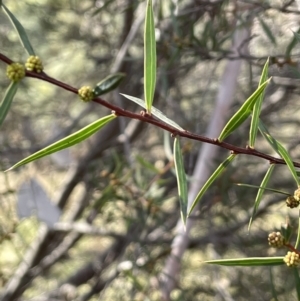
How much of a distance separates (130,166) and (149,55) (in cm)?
75

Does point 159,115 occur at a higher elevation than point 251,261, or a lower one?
higher

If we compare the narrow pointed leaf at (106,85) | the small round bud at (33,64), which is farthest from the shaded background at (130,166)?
the small round bud at (33,64)

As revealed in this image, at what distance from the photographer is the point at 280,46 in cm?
162

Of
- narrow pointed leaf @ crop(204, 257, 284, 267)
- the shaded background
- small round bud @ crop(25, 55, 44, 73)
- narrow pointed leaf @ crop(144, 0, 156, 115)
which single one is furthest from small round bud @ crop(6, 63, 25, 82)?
the shaded background

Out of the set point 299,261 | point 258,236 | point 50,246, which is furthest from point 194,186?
point 50,246

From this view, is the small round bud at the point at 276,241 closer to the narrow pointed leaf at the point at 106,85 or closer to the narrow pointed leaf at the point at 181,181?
the narrow pointed leaf at the point at 181,181

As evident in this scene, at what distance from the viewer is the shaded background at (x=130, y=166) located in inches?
45.6

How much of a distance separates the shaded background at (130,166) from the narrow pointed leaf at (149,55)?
465 mm

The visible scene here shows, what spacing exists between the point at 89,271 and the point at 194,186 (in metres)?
1.01

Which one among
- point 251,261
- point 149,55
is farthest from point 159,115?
point 251,261

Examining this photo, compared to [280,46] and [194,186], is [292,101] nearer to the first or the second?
[280,46]

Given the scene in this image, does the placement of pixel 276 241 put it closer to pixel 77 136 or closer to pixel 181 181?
pixel 181 181

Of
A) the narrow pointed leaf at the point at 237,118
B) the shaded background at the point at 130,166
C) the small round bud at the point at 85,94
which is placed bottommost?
the shaded background at the point at 130,166

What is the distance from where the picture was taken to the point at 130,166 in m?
1.22
